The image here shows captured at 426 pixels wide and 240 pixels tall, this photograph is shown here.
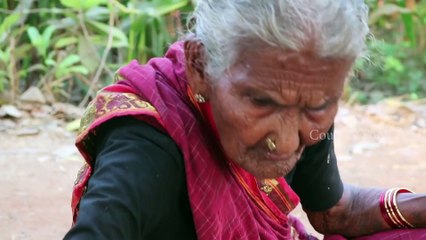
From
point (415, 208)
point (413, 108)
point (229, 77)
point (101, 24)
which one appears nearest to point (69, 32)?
point (101, 24)

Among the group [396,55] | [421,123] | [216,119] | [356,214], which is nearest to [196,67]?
[216,119]

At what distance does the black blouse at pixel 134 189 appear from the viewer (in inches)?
48.3

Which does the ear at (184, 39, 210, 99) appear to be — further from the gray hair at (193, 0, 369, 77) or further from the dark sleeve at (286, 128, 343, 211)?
the dark sleeve at (286, 128, 343, 211)

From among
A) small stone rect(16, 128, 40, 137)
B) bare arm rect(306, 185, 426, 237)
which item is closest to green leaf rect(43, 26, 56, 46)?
small stone rect(16, 128, 40, 137)

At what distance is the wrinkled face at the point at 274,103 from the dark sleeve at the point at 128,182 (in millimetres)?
118

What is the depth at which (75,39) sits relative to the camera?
400 cm

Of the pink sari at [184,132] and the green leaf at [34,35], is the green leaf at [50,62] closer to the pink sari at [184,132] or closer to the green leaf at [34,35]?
the green leaf at [34,35]

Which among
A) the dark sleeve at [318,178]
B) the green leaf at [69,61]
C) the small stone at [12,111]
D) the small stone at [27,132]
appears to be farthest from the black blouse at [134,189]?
the green leaf at [69,61]

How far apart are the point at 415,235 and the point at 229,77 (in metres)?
0.74

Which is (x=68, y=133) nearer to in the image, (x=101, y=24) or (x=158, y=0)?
(x=101, y=24)

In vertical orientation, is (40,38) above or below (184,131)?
below

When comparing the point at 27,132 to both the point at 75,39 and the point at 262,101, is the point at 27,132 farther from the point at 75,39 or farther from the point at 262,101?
the point at 262,101

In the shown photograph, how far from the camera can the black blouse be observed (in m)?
1.23

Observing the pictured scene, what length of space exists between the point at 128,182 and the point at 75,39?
2832 millimetres
